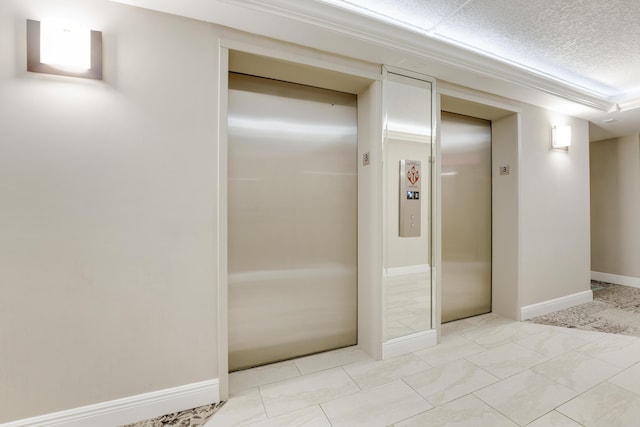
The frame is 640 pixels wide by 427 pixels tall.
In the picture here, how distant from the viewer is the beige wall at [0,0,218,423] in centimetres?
149

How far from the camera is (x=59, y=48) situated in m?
1.48

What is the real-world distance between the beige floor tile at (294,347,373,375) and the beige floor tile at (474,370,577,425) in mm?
941

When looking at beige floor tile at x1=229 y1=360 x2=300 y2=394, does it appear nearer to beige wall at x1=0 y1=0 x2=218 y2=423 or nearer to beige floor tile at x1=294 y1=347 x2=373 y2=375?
beige floor tile at x1=294 y1=347 x2=373 y2=375

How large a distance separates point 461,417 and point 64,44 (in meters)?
3.15

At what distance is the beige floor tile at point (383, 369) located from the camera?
6.88 ft

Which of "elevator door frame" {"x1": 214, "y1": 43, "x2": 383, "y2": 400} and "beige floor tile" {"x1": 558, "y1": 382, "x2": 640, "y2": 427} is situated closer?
"beige floor tile" {"x1": 558, "y1": 382, "x2": 640, "y2": 427}

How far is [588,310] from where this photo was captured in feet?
11.5

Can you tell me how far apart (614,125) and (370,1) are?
443cm

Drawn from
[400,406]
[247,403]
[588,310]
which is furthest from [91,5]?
[588,310]

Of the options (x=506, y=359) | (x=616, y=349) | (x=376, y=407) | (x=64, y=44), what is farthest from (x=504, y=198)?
(x=64, y=44)

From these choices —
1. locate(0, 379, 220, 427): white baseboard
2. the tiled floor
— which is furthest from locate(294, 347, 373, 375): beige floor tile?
locate(0, 379, 220, 427): white baseboard

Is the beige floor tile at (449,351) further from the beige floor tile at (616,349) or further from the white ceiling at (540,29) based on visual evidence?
the white ceiling at (540,29)

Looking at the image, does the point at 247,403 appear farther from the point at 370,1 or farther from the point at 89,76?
the point at 370,1

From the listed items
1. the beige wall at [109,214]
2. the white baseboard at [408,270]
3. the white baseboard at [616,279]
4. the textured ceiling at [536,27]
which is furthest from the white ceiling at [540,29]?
the white baseboard at [616,279]
